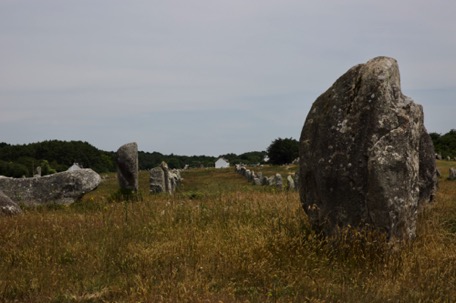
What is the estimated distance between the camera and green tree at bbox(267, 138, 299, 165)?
246 feet

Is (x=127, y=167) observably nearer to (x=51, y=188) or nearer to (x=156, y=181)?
(x=51, y=188)

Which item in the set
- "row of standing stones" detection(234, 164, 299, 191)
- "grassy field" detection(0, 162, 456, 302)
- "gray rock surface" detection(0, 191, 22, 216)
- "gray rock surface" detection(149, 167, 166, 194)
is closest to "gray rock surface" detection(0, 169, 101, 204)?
"gray rock surface" detection(0, 191, 22, 216)

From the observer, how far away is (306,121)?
966 centimetres

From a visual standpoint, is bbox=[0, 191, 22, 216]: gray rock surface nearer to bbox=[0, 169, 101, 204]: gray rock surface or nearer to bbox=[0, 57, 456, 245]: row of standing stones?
bbox=[0, 169, 101, 204]: gray rock surface

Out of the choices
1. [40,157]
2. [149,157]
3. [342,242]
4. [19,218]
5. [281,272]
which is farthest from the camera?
[149,157]

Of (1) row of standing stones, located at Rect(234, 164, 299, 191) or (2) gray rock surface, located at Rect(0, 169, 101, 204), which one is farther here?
(1) row of standing stones, located at Rect(234, 164, 299, 191)

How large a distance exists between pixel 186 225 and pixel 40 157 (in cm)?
8702

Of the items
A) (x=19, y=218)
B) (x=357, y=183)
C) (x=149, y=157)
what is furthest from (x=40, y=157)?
(x=357, y=183)

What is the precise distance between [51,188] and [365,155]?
44.5 ft

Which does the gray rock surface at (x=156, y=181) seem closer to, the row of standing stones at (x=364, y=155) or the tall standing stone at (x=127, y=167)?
the tall standing stone at (x=127, y=167)

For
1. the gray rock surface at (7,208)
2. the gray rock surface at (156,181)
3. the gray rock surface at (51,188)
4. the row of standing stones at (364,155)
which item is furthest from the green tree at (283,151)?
the row of standing stones at (364,155)

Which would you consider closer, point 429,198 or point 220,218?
point 220,218

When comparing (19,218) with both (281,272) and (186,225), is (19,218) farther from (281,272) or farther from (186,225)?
(281,272)

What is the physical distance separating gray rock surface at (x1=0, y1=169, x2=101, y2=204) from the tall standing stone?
2.01 meters
